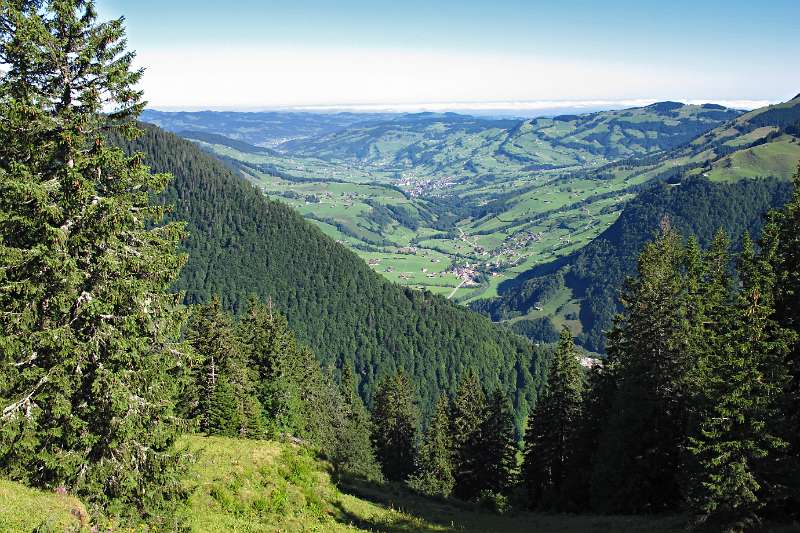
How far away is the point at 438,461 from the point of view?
66875 mm

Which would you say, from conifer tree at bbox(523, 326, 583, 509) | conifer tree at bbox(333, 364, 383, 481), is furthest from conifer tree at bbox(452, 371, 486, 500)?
conifer tree at bbox(333, 364, 383, 481)

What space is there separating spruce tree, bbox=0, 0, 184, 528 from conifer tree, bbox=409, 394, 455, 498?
4584cm

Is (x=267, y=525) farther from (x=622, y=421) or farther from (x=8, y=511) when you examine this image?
(x=622, y=421)

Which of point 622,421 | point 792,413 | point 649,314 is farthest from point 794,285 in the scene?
point 622,421

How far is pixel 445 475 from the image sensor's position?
65688 millimetres

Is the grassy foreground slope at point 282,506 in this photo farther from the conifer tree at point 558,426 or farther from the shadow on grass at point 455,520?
the conifer tree at point 558,426

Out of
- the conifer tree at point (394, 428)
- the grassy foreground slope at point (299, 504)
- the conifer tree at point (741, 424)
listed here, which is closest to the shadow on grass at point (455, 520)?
the grassy foreground slope at point (299, 504)

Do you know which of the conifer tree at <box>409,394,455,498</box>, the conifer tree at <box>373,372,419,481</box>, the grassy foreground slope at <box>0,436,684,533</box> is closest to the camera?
the grassy foreground slope at <box>0,436,684,533</box>

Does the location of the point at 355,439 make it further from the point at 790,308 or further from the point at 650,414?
the point at 790,308

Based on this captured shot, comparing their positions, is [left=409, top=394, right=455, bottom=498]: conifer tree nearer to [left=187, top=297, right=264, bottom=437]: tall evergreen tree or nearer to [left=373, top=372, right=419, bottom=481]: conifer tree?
[left=373, top=372, right=419, bottom=481]: conifer tree

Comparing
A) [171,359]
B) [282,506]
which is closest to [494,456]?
[282,506]

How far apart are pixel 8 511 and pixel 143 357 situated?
5.57 m

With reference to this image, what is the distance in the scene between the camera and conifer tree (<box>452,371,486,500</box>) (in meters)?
66.5

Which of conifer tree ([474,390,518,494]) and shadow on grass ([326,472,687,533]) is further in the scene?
conifer tree ([474,390,518,494])
